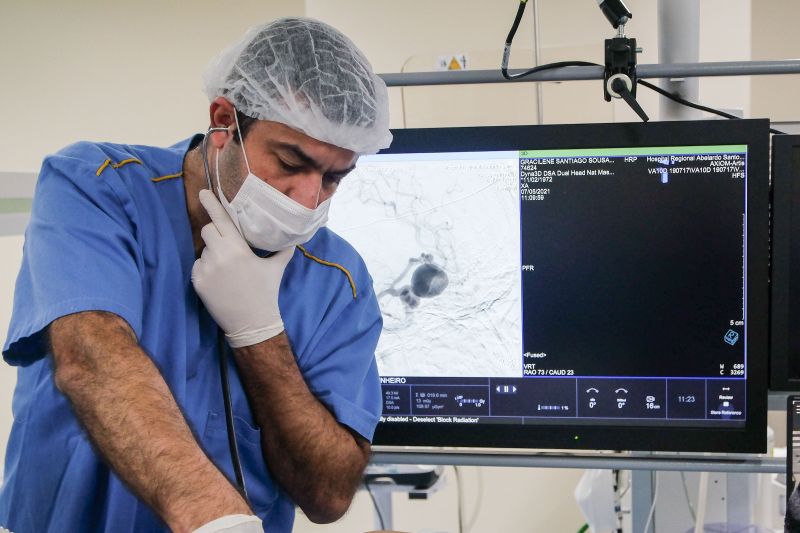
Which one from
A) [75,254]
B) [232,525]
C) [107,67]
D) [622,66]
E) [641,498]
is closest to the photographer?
[232,525]

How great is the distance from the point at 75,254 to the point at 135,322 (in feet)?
0.36

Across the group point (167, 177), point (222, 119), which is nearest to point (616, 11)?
point (222, 119)

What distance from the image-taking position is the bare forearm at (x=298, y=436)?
44.8 inches

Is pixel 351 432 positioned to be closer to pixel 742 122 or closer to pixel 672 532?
pixel 672 532

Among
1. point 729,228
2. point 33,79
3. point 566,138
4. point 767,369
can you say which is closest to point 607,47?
point 566,138

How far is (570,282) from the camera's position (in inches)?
49.7

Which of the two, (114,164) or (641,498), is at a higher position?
(114,164)

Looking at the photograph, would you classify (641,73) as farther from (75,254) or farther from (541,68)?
(75,254)

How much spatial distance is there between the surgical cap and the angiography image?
234 mm

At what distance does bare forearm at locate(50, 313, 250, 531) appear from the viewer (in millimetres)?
764

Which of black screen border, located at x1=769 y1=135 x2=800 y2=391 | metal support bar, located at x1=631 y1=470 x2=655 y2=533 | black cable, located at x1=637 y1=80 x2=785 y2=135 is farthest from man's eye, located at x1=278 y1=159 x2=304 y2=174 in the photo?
metal support bar, located at x1=631 y1=470 x2=655 y2=533

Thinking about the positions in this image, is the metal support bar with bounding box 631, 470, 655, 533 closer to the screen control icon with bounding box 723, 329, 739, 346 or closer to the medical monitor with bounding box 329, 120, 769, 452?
the medical monitor with bounding box 329, 120, 769, 452

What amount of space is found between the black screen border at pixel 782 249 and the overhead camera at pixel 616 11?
300 mm

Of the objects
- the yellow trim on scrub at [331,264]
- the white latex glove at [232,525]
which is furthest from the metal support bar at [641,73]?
the white latex glove at [232,525]
